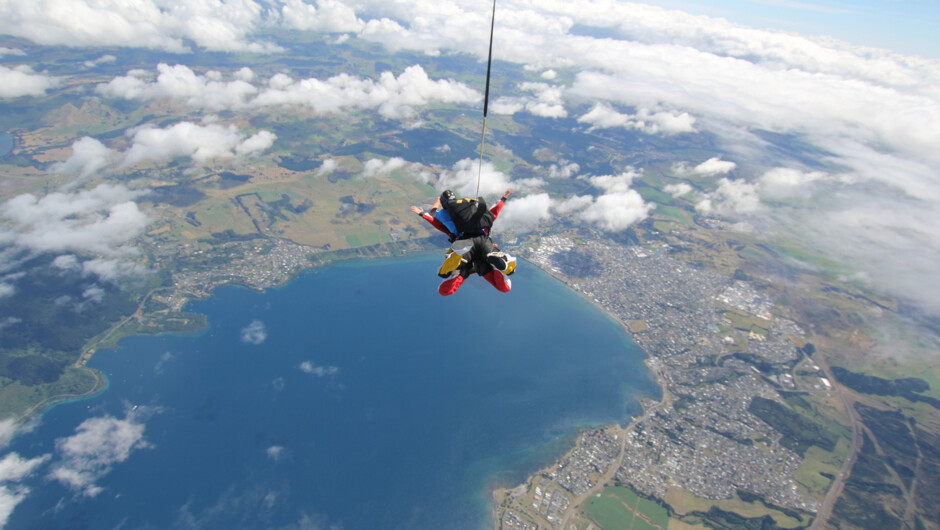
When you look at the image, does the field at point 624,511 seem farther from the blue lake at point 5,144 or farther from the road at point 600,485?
the blue lake at point 5,144

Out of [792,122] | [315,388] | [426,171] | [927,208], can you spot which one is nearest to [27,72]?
[426,171]

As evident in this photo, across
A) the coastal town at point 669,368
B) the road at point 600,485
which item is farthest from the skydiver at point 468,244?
the road at point 600,485

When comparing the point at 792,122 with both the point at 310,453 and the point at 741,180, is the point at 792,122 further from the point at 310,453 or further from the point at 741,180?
the point at 310,453

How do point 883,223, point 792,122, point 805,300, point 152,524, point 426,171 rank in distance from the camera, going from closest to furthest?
point 152,524 < point 805,300 < point 883,223 < point 426,171 < point 792,122

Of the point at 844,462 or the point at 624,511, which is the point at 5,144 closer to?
the point at 624,511

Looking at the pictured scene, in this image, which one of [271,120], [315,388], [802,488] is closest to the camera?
[802,488]

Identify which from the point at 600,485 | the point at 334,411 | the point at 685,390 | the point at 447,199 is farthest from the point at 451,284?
the point at 685,390
